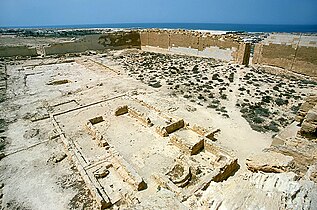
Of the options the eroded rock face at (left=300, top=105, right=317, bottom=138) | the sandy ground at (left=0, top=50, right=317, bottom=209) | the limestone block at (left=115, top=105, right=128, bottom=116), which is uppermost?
the eroded rock face at (left=300, top=105, right=317, bottom=138)

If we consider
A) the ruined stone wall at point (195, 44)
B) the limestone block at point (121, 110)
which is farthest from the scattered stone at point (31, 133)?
the ruined stone wall at point (195, 44)

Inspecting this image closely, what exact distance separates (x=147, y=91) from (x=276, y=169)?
1259cm

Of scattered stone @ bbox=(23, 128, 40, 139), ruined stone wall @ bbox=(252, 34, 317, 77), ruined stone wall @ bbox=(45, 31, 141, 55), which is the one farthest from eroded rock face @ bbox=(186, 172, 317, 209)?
ruined stone wall @ bbox=(45, 31, 141, 55)

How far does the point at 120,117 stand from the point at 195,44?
20797mm

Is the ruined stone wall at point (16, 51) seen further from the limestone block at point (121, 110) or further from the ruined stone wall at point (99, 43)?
the limestone block at point (121, 110)

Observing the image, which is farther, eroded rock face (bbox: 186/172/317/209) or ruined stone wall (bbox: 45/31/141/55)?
ruined stone wall (bbox: 45/31/141/55)

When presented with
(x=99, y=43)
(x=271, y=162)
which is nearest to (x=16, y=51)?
(x=99, y=43)

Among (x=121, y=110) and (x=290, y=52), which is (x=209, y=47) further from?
(x=121, y=110)

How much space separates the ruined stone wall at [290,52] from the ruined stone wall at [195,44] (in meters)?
2.36

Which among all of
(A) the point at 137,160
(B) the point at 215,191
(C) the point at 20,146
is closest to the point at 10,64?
(C) the point at 20,146

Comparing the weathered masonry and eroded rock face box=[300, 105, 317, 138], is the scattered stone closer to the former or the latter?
eroded rock face box=[300, 105, 317, 138]

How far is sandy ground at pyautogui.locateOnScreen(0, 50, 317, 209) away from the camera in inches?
324

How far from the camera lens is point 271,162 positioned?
6.72 m

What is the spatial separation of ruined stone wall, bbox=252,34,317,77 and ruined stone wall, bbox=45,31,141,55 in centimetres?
2178
